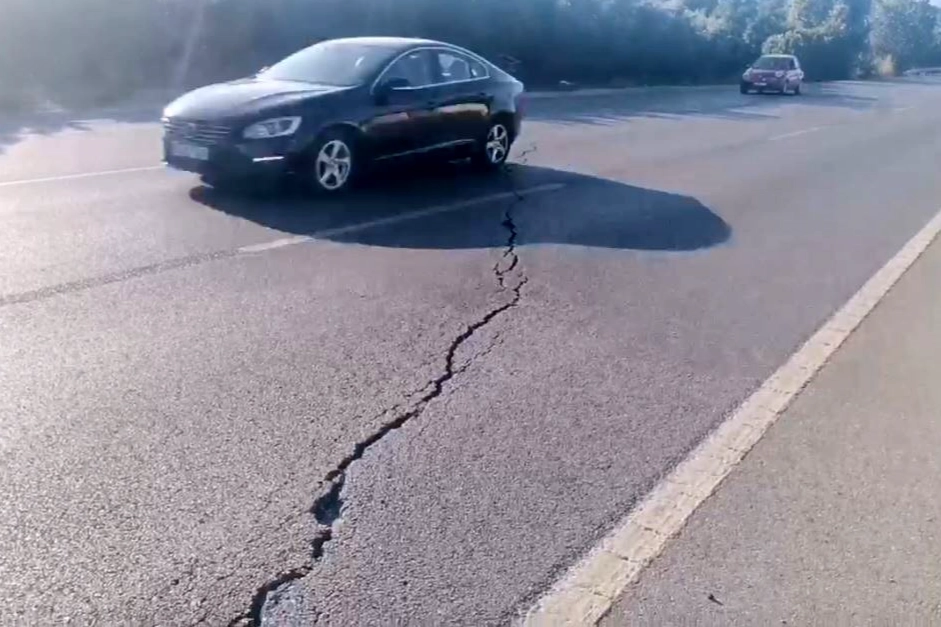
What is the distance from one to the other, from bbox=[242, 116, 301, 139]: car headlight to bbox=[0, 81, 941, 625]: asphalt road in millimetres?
623

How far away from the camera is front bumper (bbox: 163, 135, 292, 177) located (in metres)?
10.3

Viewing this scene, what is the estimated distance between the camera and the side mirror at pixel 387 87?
1142cm

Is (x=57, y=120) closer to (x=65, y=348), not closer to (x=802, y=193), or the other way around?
Answer: (x=802, y=193)

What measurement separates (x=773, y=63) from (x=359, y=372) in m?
41.4

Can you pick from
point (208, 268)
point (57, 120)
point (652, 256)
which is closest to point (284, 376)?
point (208, 268)

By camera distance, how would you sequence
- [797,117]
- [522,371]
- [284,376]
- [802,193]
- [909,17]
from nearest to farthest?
[284,376] → [522,371] → [802,193] → [797,117] → [909,17]

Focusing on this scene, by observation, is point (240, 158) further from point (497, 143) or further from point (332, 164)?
point (497, 143)

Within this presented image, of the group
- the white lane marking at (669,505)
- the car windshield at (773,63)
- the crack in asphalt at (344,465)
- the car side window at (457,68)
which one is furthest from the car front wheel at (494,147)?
the car windshield at (773,63)

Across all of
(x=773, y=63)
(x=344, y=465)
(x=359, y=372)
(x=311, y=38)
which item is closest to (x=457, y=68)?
(x=359, y=372)

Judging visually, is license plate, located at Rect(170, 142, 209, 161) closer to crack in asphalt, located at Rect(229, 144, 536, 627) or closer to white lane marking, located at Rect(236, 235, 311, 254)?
white lane marking, located at Rect(236, 235, 311, 254)

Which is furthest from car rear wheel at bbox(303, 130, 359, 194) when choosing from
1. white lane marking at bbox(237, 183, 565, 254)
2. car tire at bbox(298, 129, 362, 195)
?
white lane marking at bbox(237, 183, 565, 254)

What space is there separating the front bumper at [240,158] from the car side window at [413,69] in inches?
67.7

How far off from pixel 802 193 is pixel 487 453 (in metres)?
10.3

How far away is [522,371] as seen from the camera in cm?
625
